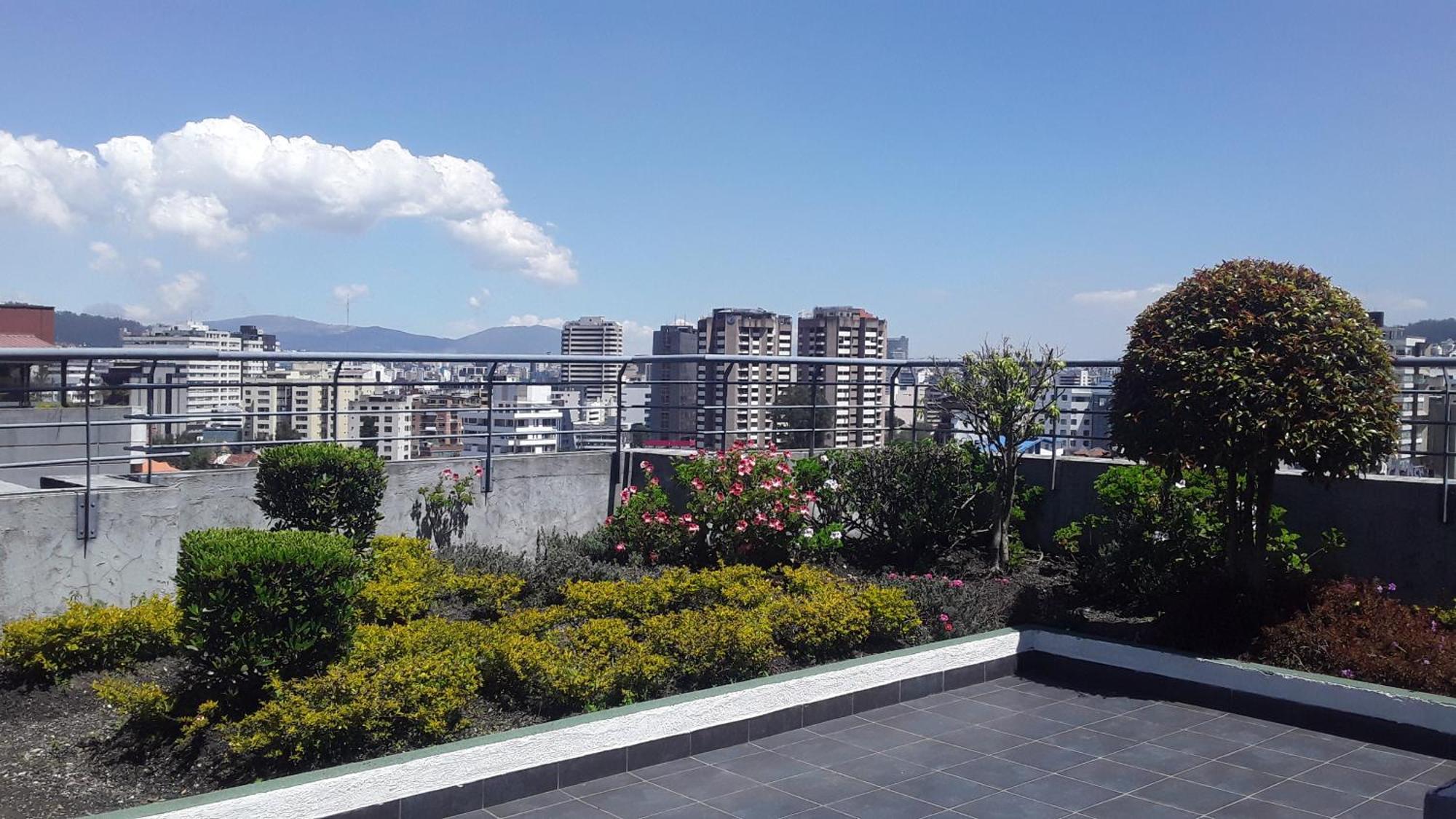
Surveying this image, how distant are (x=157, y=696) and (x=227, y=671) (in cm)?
34

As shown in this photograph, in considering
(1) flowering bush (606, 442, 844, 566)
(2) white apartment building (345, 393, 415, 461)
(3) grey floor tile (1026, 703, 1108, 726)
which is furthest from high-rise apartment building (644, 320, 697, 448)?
(3) grey floor tile (1026, 703, 1108, 726)

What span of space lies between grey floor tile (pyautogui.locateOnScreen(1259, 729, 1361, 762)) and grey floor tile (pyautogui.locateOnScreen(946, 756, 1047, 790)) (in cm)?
167

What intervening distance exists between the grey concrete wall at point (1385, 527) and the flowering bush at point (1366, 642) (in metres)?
0.86

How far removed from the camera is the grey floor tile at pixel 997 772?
6.23m

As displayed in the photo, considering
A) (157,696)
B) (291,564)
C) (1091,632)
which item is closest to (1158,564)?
(1091,632)

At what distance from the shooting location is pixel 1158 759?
666 cm

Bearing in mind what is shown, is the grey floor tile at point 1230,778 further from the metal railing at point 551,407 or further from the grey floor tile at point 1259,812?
the metal railing at point 551,407

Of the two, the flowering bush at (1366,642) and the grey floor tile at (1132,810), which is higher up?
the flowering bush at (1366,642)

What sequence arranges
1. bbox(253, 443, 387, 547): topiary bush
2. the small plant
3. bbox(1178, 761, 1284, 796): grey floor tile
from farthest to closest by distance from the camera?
the small plant < bbox(253, 443, 387, 547): topiary bush < bbox(1178, 761, 1284, 796): grey floor tile

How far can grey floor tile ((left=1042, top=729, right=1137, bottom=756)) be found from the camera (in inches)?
269

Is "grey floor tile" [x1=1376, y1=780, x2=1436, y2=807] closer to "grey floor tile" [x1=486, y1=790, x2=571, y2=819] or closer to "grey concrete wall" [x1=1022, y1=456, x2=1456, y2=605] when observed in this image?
"grey concrete wall" [x1=1022, y1=456, x2=1456, y2=605]

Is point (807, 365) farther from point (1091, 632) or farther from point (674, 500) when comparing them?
point (1091, 632)

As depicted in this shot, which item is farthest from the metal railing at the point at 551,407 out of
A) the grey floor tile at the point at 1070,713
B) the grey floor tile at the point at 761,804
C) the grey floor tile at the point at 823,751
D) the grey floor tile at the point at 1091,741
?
the grey floor tile at the point at 761,804

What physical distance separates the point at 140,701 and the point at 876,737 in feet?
13.4
